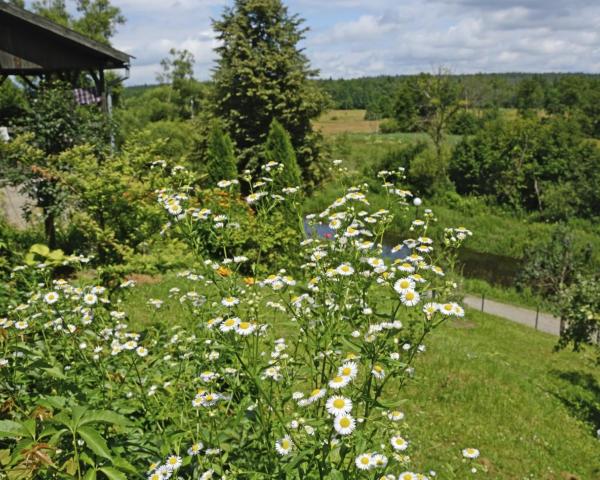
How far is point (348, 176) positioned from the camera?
2984mm

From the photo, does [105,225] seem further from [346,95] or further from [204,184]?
[346,95]

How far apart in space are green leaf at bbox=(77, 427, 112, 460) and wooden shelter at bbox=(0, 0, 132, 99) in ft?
30.5

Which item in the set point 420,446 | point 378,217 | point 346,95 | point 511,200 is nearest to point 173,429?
point 378,217

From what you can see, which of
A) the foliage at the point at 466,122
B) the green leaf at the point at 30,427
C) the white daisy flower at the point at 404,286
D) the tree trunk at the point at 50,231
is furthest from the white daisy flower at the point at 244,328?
the foliage at the point at 466,122

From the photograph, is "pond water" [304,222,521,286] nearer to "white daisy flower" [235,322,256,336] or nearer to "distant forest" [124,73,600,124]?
"distant forest" [124,73,600,124]

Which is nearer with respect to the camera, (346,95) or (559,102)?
(559,102)

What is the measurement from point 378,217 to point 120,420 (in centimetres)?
154

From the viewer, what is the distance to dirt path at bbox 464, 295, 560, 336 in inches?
601

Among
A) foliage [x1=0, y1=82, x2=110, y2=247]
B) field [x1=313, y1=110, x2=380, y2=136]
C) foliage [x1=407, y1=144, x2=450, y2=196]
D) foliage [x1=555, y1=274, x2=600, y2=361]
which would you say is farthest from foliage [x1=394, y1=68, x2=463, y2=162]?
foliage [x1=0, y1=82, x2=110, y2=247]

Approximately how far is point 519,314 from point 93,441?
17018mm

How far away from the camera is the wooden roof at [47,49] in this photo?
9094mm

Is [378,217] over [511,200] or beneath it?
over

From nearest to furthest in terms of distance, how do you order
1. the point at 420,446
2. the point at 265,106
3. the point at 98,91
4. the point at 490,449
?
the point at 420,446, the point at 490,449, the point at 98,91, the point at 265,106

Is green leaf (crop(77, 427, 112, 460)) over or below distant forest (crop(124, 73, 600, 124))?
below
